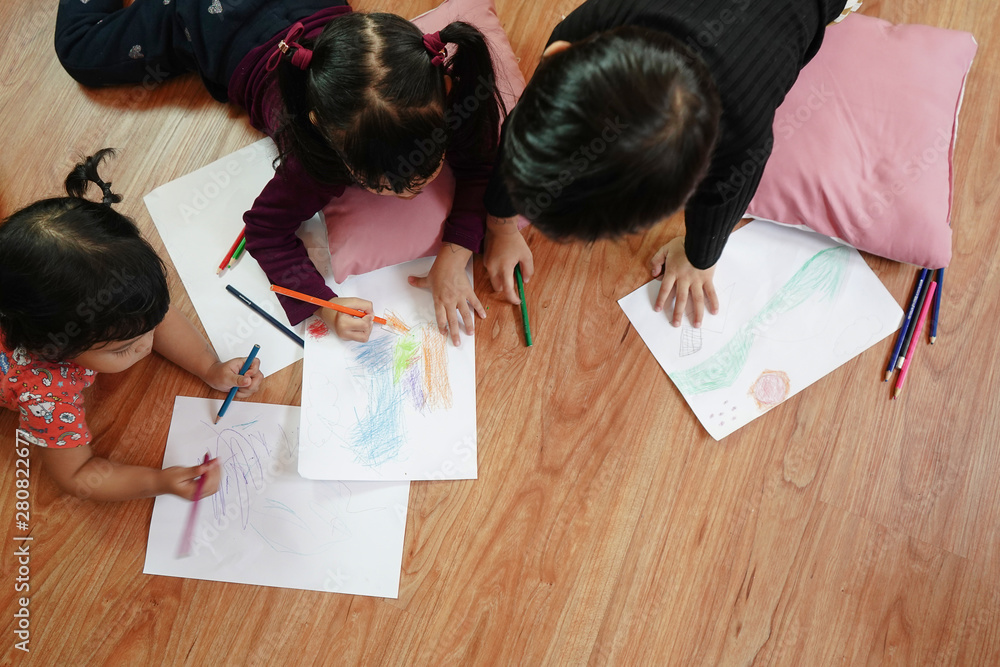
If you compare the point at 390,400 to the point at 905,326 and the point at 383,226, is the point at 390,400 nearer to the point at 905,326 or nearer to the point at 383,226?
the point at 383,226

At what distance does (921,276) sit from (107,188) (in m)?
0.92

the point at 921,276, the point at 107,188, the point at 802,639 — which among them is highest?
the point at 107,188

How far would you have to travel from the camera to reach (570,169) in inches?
17.4

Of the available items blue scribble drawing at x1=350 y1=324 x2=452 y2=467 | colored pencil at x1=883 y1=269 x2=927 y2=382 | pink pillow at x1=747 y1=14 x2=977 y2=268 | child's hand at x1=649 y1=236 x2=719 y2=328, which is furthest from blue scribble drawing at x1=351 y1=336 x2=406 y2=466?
colored pencil at x1=883 y1=269 x2=927 y2=382

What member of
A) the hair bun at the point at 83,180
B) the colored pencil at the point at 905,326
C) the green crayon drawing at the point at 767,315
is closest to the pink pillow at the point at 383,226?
the hair bun at the point at 83,180

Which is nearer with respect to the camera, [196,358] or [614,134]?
[614,134]

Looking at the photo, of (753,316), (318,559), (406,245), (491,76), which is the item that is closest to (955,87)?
(753,316)

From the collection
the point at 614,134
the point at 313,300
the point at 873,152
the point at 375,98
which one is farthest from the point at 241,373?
the point at 873,152

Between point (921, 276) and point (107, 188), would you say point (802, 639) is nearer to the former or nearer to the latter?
point (921, 276)

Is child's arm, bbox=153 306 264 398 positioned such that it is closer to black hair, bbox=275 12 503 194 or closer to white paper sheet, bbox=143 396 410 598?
white paper sheet, bbox=143 396 410 598

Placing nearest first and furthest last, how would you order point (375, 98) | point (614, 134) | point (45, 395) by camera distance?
point (614, 134), point (375, 98), point (45, 395)

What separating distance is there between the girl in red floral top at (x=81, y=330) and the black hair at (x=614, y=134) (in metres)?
0.36

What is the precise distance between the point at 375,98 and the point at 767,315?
19.5 inches

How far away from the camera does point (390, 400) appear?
72cm
